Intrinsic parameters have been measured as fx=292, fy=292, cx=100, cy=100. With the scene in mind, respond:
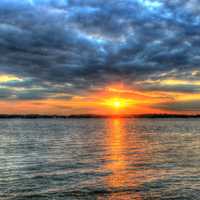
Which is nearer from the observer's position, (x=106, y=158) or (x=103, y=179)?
(x=103, y=179)

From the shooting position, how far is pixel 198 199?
23.7 metres

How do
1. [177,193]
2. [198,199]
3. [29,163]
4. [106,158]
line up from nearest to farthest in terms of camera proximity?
[198,199] → [177,193] → [29,163] → [106,158]

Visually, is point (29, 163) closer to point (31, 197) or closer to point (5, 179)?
point (5, 179)

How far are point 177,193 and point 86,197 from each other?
8.10 metres

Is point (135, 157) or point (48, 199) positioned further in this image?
point (135, 157)

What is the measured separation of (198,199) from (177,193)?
243cm

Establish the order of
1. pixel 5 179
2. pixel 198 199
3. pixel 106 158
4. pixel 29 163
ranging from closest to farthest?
pixel 198 199 → pixel 5 179 → pixel 29 163 → pixel 106 158

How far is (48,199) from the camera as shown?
23828 millimetres

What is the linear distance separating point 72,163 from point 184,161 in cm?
1631

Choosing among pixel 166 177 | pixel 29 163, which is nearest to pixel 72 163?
pixel 29 163

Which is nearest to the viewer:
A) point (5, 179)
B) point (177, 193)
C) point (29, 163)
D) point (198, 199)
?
point (198, 199)

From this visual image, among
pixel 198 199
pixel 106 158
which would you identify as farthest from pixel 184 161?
pixel 198 199

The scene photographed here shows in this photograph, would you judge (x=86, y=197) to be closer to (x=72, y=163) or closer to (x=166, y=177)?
(x=166, y=177)

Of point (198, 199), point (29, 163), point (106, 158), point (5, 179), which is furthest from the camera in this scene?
point (106, 158)
